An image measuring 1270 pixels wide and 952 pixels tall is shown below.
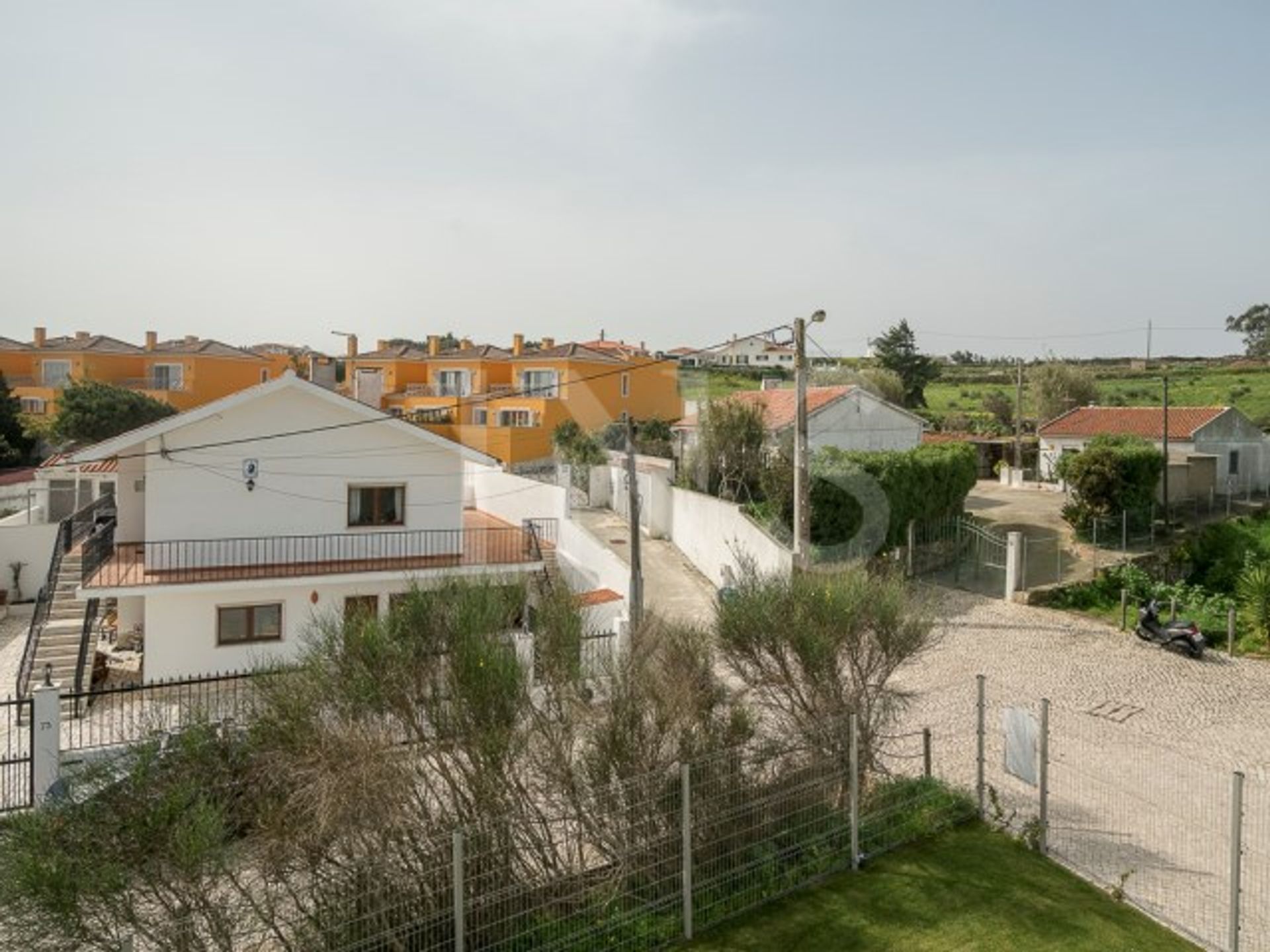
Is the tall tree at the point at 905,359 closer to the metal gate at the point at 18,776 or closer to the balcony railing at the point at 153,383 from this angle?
the balcony railing at the point at 153,383

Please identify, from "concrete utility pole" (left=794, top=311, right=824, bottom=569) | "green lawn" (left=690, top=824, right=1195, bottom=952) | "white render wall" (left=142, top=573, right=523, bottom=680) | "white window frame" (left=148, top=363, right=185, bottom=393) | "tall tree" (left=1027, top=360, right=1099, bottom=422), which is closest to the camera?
"green lawn" (left=690, top=824, right=1195, bottom=952)

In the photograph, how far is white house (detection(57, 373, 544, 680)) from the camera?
17.2m

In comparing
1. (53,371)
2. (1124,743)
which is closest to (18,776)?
(1124,743)

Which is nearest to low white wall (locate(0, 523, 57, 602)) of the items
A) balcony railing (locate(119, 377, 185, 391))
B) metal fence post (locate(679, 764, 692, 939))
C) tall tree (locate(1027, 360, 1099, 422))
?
metal fence post (locate(679, 764, 692, 939))

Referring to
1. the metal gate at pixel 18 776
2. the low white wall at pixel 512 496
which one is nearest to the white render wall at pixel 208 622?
the metal gate at pixel 18 776

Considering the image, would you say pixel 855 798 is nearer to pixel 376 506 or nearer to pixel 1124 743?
pixel 1124 743

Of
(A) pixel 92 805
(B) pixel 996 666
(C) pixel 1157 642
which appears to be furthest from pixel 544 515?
(A) pixel 92 805

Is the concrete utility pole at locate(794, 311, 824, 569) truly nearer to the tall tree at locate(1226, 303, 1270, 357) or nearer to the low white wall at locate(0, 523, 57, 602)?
the low white wall at locate(0, 523, 57, 602)

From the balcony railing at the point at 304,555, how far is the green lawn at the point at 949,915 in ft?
33.8

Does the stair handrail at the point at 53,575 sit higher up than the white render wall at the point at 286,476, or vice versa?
the white render wall at the point at 286,476

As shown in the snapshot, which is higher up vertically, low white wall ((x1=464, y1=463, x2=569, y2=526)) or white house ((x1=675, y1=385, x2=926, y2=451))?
white house ((x1=675, y1=385, x2=926, y2=451))

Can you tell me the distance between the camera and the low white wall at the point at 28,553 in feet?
85.9

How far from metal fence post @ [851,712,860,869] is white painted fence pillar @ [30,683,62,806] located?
8331mm

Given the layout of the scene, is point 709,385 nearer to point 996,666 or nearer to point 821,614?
point 996,666
